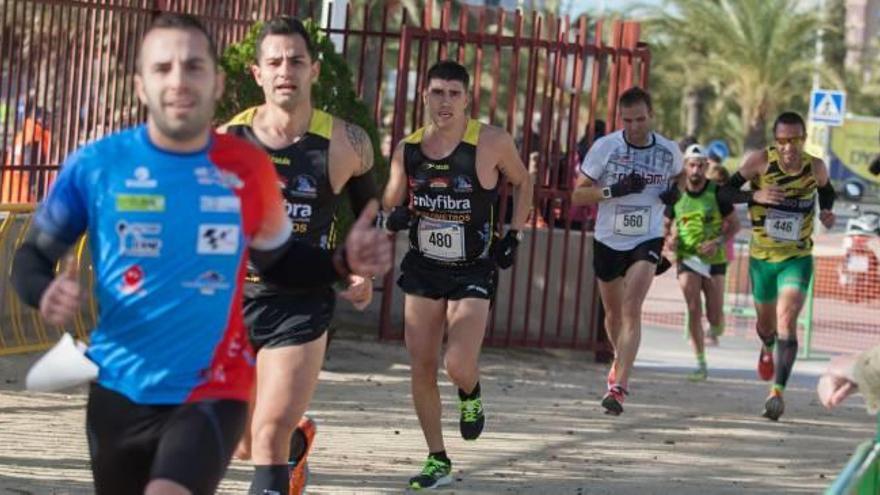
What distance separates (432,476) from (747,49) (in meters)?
38.8

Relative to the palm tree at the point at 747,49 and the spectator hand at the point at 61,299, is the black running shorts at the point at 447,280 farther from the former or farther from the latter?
the palm tree at the point at 747,49

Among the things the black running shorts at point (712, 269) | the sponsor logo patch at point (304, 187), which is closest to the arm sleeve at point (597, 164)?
the black running shorts at point (712, 269)

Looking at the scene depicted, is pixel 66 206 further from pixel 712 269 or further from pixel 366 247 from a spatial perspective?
pixel 712 269

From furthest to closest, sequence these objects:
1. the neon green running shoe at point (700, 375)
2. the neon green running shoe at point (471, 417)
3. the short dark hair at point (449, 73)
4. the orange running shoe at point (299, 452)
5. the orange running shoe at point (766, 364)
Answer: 1. the neon green running shoe at point (700, 375)
2. the orange running shoe at point (766, 364)
3. the neon green running shoe at point (471, 417)
4. the short dark hair at point (449, 73)
5. the orange running shoe at point (299, 452)

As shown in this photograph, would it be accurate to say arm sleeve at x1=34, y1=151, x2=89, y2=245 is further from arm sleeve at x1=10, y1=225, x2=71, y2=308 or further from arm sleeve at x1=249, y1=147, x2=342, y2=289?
arm sleeve at x1=249, y1=147, x2=342, y2=289

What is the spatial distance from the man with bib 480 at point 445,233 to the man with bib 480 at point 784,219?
4077 mm

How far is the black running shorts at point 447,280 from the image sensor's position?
9.23 m

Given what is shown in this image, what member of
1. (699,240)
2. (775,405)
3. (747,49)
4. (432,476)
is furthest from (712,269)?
(747,49)

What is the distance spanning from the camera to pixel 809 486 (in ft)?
33.4

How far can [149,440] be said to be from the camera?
16.2ft

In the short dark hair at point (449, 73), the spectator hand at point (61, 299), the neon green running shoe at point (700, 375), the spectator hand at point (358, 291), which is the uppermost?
the short dark hair at point (449, 73)

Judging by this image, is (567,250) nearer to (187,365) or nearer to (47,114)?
(47,114)

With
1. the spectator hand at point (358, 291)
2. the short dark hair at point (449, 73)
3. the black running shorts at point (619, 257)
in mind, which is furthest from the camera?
the black running shorts at point (619, 257)

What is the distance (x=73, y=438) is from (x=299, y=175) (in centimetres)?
361
